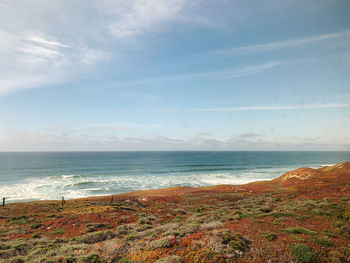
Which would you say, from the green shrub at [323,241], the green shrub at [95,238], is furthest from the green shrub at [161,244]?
the green shrub at [323,241]

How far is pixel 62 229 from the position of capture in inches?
670

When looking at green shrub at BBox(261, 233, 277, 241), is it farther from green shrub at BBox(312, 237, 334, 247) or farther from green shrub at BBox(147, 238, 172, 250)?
green shrub at BBox(147, 238, 172, 250)

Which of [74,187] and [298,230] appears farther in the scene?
[74,187]

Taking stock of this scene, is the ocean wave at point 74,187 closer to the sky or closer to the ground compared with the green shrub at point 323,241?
closer to the ground

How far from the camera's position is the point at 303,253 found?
24.5 feet

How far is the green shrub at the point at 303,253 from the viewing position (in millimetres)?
7148

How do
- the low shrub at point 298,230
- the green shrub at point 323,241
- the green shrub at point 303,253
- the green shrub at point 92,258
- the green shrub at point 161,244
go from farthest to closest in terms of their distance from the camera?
the low shrub at point 298,230, the green shrub at point 161,244, the green shrub at point 92,258, the green shrub at point 323,241, the green shrub at point 303,253

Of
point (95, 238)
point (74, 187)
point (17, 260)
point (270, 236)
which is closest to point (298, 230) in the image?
point (270, 236)

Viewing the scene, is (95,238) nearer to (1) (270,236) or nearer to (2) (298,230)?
(1) (270,236)

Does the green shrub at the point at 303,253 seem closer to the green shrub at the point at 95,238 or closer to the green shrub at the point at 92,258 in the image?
the green shrub at the point at 92,258

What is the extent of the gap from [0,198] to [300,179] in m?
80.1

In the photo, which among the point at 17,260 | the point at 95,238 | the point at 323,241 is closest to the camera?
the point at 323,241

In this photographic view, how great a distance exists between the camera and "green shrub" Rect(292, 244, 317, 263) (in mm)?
7148

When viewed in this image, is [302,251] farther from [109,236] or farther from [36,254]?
[36,254]
